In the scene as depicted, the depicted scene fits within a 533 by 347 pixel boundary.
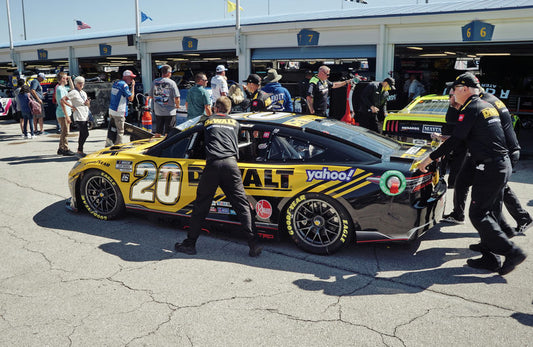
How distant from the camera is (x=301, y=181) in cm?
467

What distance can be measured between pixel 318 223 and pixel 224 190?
100cm

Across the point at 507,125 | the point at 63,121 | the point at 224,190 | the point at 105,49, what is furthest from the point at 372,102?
the point at 105,49

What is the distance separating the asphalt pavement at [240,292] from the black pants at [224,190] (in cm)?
38

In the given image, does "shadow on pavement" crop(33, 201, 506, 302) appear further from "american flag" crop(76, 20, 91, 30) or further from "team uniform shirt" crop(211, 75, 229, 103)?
"american flag" crop(76, 20, 91, 30)

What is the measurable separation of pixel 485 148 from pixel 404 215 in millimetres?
950

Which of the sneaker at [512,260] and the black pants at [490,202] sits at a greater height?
the black pants at [490,202]

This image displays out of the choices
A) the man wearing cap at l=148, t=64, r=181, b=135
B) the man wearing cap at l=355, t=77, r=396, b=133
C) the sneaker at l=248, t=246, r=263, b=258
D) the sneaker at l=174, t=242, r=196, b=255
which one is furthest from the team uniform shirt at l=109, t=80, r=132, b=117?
the sneaker at l=248, t=246, r=263, b=258

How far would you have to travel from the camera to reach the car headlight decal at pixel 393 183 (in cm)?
432

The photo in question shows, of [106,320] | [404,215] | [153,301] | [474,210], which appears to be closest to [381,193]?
[404,215]

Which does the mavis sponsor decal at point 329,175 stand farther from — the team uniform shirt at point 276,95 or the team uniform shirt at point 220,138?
the team uniform shirt at point 276,95

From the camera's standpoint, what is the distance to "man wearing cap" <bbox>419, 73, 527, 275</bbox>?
423 cm

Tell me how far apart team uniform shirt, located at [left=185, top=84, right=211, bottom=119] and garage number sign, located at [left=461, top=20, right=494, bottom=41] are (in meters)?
7.19

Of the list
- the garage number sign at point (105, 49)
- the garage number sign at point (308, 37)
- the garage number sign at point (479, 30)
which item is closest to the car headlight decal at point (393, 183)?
the garage number sign at point (479, 30)

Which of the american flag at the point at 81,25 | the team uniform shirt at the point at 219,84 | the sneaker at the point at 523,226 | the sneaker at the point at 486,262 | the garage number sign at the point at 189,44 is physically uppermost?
the american flag at the point at 81,25
